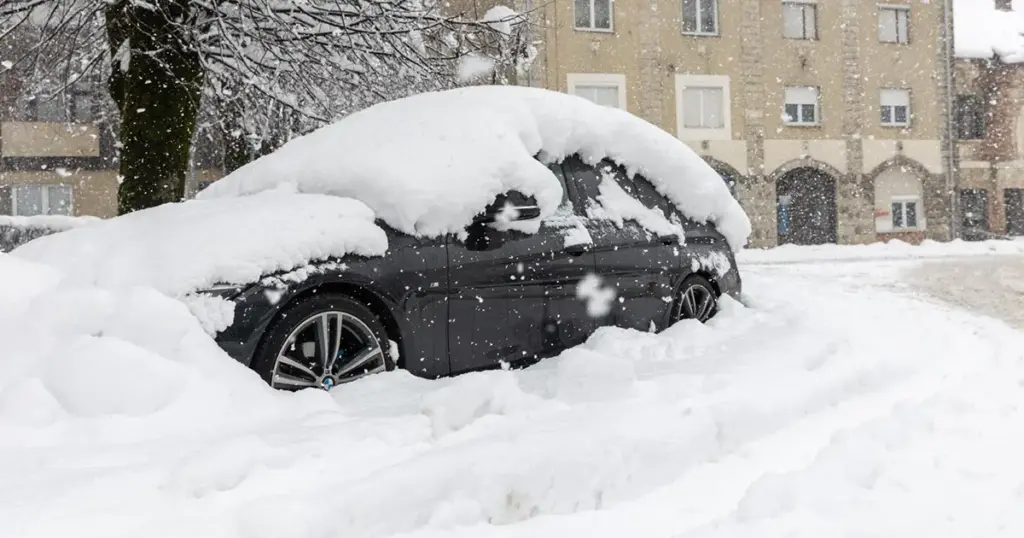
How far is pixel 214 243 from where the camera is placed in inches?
157

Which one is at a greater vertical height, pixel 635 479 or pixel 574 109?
pixel 574 109

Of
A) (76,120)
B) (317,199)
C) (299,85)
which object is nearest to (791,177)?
(299,85)

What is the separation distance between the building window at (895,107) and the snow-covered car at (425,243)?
968 inches

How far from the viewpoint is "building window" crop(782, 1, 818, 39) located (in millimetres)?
26891

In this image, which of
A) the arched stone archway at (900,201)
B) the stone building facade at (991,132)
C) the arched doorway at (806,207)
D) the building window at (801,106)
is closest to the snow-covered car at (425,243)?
the building window at (801,106)

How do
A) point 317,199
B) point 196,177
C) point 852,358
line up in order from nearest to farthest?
point 317,199
point 852,358
point 196,177

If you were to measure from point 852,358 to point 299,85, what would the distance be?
7113 mm

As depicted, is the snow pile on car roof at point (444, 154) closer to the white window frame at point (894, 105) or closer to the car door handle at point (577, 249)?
the car door handle at point (577, 249)

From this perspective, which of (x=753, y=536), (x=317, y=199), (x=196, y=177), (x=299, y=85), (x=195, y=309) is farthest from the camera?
(x=196, y=177)

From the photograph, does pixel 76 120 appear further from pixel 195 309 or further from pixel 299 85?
pixel 195 309

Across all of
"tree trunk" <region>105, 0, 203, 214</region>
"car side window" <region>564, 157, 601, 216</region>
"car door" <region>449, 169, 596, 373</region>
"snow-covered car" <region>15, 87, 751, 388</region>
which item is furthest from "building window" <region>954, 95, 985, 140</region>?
"car door" <region>449, 169, 596, 373</region>

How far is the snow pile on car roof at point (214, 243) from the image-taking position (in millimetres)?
3902

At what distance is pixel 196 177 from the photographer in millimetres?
25906

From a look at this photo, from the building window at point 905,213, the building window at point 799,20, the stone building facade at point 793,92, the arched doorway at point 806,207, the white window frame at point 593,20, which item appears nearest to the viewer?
the white window frame at point 593,20
